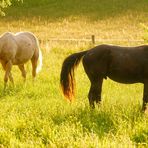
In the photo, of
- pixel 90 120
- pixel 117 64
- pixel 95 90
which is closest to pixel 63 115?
pixel 90 120

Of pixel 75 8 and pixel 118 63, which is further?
pixel 75 8

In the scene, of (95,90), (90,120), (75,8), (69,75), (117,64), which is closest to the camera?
(90,120)

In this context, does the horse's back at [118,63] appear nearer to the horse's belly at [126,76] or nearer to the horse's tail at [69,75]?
the horse's belly at [126,76]

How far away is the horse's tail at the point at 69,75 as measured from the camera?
9.62 meters

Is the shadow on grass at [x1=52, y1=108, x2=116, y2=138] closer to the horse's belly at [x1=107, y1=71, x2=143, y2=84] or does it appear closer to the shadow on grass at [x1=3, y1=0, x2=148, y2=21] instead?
the horse's belly at [x1=107, y1=71, x2=143, y2=84]

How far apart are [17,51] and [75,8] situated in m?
39.3

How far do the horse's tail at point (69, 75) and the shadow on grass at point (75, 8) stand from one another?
37.9 m

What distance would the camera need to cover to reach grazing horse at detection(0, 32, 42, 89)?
13.9 metres

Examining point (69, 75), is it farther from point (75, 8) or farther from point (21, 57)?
point (75, 8)

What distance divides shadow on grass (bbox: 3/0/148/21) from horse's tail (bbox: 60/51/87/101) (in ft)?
124

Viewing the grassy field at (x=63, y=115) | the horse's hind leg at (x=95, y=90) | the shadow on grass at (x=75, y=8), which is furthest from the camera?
the shadow on grass at (x=75, y=8)

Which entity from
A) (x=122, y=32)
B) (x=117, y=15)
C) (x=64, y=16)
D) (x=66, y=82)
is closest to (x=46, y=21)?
(x=64, y=16)

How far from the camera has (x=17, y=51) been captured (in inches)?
579

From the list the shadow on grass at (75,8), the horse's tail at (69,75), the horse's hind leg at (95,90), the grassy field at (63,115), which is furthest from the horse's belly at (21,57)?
the shadow on grass at (75,8)
